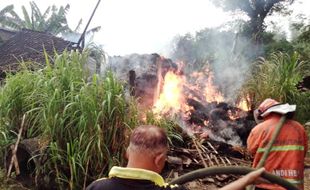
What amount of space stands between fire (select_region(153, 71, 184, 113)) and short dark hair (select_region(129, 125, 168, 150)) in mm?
7633

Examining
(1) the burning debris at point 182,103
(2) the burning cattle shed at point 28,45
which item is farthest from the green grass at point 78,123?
(2) the burning cattle shed at point 28,45

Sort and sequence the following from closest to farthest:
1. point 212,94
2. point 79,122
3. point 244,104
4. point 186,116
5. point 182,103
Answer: point 79,122
point 186,116
point 244,104
point 182,103
point 212,94

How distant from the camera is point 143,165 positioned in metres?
1.88

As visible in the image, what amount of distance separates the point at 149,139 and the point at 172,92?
9244mm

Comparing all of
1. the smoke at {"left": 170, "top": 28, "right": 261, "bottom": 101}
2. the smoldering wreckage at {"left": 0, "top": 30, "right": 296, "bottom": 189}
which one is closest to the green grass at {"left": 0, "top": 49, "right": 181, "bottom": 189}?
the smoldering wreckage at {"left": 0, "top": 30, "right": 296, "bottom": 189}

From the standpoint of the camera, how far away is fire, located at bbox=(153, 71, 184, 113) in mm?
10144

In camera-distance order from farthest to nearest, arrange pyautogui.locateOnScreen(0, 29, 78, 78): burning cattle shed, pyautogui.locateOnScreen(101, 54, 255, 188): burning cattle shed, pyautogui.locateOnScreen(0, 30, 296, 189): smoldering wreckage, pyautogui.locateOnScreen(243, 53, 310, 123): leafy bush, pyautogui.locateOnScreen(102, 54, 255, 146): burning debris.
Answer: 1. pyautogui.locateOnScreen(0, 29, 78, 78): burning cattle shed
2. pyautogui.locateOnScreen(102, 54, 255, 146): burning debris
3. pyautogui.locateOnScreen(243, 53, 310, 123): leafy bush
4. pyautogui.locateOnScreen(101, 54, 255, 188): burning cattle shed
5. pyautogui.locateOnScreen(0, 30, 296, 189): smoldering wreckage

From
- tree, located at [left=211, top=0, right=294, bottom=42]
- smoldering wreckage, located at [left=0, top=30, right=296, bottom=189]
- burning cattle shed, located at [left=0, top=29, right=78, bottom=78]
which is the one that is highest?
tree, located at [left=211, top=0, right=294, bottom=42]

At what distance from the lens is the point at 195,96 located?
37.8ft

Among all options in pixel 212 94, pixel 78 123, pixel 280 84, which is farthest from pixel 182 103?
pixel 78 123

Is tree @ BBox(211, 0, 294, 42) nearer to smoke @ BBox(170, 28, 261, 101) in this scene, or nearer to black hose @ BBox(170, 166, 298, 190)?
smoke @ BBox(170, 28, 261, 101)

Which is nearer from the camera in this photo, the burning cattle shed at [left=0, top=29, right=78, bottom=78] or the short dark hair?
the short dark hair

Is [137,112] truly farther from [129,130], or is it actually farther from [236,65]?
[236,65]

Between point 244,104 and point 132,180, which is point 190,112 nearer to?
point 244,104
